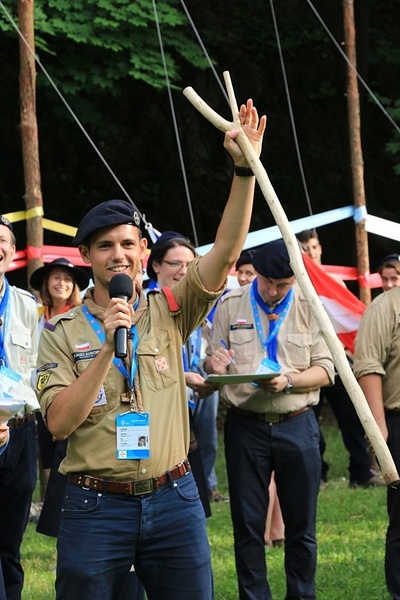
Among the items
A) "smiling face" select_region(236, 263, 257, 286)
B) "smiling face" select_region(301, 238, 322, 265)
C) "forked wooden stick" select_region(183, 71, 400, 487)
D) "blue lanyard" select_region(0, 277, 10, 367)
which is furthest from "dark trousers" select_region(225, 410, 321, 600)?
"smiling face" select_region(301, 238, 322, 265)

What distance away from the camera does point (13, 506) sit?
612 cm

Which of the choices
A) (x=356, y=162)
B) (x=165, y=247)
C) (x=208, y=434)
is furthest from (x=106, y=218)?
(x=356, y=162)

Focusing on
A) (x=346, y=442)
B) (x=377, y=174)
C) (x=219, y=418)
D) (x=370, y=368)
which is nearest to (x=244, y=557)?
(x=370, y=368)

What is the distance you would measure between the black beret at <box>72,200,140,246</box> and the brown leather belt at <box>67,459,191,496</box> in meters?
0.89

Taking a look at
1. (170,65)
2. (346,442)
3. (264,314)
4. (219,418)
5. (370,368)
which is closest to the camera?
(370,368)

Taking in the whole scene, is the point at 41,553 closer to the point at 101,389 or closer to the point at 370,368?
the point at 370,368

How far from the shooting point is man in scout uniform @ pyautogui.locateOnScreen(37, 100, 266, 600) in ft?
12.8

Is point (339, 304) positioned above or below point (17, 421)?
above

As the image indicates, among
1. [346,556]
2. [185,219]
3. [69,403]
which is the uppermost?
[185,219]

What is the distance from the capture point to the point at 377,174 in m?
19.3

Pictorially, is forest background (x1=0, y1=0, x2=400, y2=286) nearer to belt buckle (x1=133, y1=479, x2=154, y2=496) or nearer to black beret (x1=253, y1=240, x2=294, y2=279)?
black beret (x1=253, y1=240, x2=294, y2=279)

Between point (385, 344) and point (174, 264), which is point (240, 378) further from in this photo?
point (174, 264)

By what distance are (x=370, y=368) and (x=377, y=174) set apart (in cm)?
1358

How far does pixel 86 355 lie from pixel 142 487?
0.54 m
